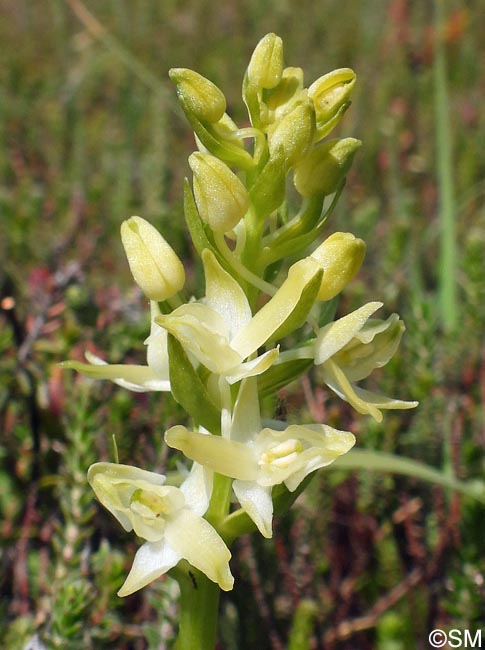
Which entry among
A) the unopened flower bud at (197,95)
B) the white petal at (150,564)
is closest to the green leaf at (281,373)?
the white petal at (150,564)

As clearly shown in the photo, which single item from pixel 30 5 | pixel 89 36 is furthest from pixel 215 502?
pixel 30 5

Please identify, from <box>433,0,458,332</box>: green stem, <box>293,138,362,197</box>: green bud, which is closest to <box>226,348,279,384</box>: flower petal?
<box>293,138,362,197</box>: green bud

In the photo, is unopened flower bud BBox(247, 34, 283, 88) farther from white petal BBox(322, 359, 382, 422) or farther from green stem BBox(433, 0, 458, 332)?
green stem BBox(433, 0, 458, 332)

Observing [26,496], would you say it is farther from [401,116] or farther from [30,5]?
[30,5]

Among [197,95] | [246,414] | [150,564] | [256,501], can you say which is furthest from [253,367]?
[197,95]

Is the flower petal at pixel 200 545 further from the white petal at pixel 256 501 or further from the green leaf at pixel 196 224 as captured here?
the green leaf at pixel 196 224

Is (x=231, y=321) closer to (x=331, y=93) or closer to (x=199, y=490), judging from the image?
(x=199, y=490)
